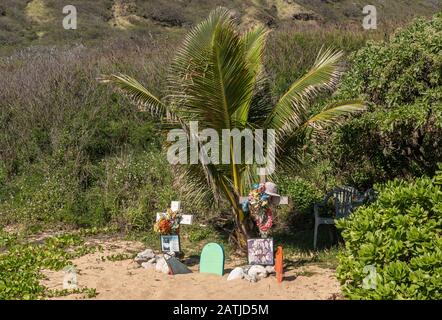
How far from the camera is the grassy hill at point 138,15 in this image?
29.7 meters

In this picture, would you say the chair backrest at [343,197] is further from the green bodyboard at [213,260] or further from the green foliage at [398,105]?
the green bodyboard at [213,260]

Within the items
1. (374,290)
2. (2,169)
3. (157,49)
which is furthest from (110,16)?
(374,290)

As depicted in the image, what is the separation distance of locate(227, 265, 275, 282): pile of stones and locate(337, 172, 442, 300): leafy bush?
53.7 inches

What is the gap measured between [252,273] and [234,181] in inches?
62.0

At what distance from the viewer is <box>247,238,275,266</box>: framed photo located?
712 cm

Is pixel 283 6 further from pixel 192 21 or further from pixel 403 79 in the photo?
pixel 403 79

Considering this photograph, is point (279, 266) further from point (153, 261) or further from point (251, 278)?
point (153, 261)

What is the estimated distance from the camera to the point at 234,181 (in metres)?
8.00

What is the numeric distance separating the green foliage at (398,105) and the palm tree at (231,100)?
2.33ft

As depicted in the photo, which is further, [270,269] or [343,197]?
[343,197]

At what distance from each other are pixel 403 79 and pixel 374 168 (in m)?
2.49
